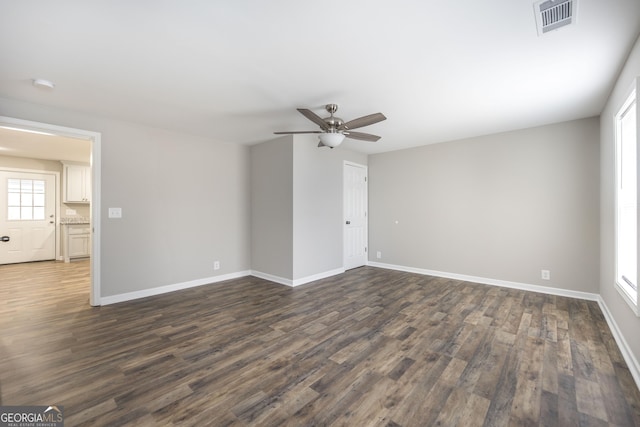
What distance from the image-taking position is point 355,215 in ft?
18.7

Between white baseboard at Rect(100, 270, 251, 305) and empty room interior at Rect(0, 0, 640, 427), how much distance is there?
0.12 ft

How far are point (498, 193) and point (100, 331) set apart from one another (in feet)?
18.3

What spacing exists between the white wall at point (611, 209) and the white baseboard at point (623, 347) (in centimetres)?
4

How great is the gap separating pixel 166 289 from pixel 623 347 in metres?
5.23

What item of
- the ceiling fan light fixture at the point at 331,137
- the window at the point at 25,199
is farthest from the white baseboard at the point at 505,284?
the window at the point at 25,199

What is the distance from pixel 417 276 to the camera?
16.5ft

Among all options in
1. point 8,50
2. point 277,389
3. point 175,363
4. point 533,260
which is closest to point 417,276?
point 533,260

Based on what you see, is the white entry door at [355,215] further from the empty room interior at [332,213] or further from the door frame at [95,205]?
the door frame at [95,205]

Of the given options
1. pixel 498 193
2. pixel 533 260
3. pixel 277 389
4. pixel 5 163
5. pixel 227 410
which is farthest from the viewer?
pixel 5 163

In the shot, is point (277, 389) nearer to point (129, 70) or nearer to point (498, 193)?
point (129, 70)

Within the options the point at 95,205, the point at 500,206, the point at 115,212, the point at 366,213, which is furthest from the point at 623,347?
the point at 95,205

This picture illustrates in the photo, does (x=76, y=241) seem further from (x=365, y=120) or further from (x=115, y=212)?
(x=365, y=120)

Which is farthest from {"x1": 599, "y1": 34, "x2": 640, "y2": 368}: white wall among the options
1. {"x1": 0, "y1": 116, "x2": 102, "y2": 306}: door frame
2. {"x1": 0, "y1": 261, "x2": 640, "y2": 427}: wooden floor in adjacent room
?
{"x1": 0, "y1": 116, "x2": 102, "y2": 306}: door frame

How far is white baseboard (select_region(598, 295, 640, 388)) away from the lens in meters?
1.97
